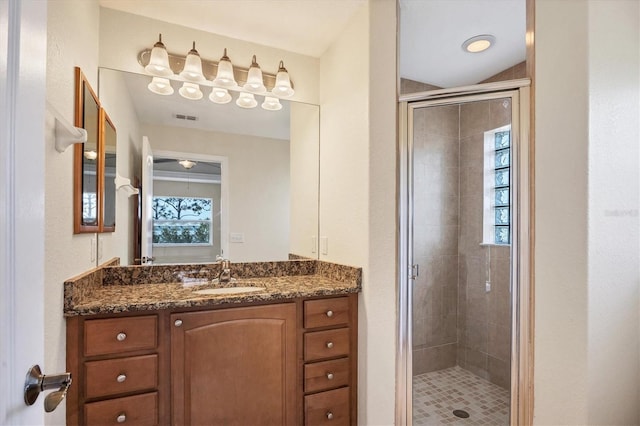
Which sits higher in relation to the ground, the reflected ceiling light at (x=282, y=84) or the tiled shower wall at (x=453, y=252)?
the reflected ceiling light at (x=282, y=84)

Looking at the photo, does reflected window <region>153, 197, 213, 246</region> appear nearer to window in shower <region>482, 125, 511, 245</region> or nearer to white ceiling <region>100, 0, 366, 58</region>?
white ceiling <region>100, 0, 366, 58</region>

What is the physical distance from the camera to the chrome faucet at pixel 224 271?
1.99m

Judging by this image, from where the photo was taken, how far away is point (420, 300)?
188cm

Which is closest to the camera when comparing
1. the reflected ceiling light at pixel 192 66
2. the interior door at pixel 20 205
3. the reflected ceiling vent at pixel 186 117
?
the interior door at pixel 20 205

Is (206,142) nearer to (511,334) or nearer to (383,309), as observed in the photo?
(383,309)

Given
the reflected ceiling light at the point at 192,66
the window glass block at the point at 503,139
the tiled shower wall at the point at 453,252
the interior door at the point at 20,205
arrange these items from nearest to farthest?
the interior door at the point at 20,205, the window glass block at the point at 503,139, the tiled shower wall at the point at 453,252, the reflected ceiling light at the point at 192,66

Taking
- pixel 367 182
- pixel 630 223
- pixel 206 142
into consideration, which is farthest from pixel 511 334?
pixel 206 142

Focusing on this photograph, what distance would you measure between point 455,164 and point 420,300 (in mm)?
836

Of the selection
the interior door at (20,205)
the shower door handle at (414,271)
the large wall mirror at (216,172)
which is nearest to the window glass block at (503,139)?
the shower door handle at (414,271)

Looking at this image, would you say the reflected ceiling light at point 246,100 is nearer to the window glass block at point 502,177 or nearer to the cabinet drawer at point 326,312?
the cabinet drawer at point 326,312

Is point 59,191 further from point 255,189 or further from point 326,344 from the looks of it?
point 326,344

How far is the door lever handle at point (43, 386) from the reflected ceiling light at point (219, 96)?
188 centimetres

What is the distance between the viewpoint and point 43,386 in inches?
21.7

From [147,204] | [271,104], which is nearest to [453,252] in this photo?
[271,104]
